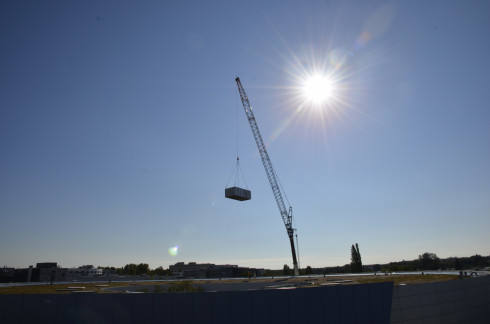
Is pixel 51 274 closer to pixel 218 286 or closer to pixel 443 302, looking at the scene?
pixel 218 286

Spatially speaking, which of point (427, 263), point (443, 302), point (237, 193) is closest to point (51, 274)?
point (237, 193)

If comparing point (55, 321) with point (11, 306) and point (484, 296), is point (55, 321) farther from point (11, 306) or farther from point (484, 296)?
point (484, 296)

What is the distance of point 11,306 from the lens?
24.4 m

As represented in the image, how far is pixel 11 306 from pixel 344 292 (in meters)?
27.4

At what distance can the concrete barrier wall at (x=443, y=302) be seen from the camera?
30.2 m

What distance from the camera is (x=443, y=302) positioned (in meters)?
33.6

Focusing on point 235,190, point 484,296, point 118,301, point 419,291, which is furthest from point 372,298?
point 235,190

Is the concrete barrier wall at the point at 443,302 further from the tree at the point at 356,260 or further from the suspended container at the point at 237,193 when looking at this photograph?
the tree at the point at 356,260

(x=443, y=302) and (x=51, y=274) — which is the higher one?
(x=51, y=274)

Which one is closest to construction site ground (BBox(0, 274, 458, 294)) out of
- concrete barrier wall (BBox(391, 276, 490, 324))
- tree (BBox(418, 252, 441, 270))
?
concrete barrier wall (BBox(391, 276, 490, 324))

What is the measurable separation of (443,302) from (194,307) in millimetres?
28963

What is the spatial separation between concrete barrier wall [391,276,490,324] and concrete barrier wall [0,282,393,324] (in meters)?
7.96

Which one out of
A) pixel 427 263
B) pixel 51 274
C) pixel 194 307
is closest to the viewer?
pixel 194 307

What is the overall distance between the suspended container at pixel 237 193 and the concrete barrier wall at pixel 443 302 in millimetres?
55498
